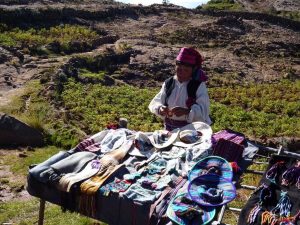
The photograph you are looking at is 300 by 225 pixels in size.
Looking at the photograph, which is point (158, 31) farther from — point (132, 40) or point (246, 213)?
point (246, 213)

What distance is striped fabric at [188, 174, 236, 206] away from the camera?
10.8ft

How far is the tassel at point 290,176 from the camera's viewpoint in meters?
3.49

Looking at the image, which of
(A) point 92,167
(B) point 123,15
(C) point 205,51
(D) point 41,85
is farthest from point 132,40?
(A) point 92,167

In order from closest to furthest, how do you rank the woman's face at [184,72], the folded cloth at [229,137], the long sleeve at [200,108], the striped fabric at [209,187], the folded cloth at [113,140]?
the striped fabric at [209,187]
the folded cloth at [229,137]
the folded cloth at [113,140]
the long sleeve at [200,108]
the woman's face at [184,72]

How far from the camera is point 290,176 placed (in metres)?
3.52

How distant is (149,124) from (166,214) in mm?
9763

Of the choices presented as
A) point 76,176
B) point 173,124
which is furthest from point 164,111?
point 76,176

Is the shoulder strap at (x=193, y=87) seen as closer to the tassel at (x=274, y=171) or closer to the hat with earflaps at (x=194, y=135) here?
the hat with earflaps at (x=194, y=135)

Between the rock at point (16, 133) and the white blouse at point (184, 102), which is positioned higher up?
the white blouse at point (184, 102)

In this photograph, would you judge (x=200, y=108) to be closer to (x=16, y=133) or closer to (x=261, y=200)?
(x=261, y=200)

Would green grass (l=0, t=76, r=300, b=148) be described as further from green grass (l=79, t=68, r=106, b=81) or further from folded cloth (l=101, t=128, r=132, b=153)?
folded cloth (l=101, t=128, r=132, b=153)

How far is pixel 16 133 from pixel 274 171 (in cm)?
704

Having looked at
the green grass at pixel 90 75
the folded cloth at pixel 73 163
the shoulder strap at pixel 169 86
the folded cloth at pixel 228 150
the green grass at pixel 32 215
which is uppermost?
the shoulder strap at pixel 169 86

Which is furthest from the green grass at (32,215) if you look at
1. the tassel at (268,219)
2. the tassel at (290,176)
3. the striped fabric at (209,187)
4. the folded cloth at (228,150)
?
the tassel at (268,219)
